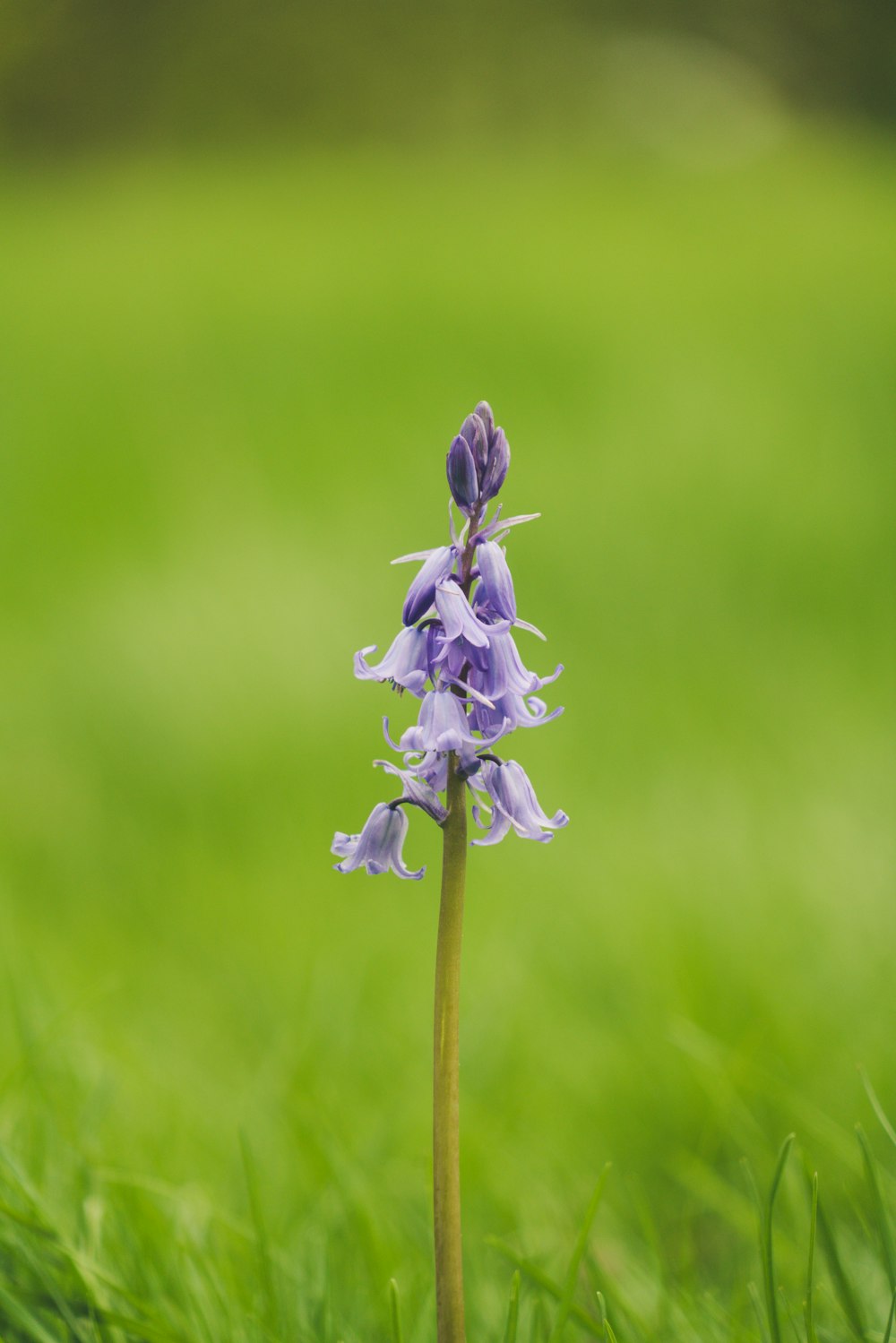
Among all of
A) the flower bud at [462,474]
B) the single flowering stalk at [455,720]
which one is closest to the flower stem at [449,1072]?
the single flowering stalk at [455,720]

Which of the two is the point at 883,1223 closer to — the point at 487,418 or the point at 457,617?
the point at 457,617

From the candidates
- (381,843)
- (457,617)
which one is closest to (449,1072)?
(381,843)

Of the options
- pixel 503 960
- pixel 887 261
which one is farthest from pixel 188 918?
pixel 887 261

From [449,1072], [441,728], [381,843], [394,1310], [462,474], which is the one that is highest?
[462,474]

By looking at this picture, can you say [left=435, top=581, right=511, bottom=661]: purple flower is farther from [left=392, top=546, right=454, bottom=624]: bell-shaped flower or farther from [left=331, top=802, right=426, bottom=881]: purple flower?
[left=331, top=802, right=426, bottom=881]: purple flower

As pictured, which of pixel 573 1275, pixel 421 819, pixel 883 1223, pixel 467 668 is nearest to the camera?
pixel 467 668

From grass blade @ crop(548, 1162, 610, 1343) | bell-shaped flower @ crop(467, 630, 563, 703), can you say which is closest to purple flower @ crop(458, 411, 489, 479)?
bell-shaped flower @ crop(467, 630, 563, 703)

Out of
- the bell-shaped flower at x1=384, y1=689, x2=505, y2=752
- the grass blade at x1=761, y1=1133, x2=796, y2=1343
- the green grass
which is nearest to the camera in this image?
the bell-shaped flower at x1=384, y1=689, x2=505, y2=752
